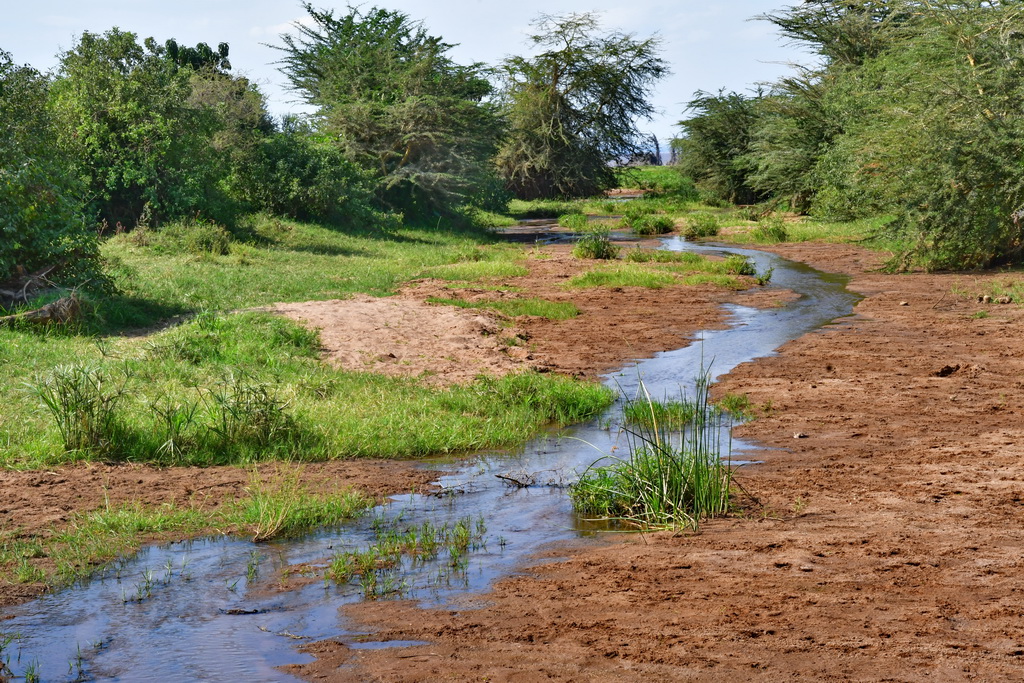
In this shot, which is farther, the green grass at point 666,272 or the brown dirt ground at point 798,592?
the green grass at point 666,272

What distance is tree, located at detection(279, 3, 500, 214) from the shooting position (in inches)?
1152

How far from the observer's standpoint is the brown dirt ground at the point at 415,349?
7.20 metres

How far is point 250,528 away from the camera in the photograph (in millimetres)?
6750

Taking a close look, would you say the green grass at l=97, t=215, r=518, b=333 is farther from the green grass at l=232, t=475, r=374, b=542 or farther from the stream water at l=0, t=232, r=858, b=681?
the stream water at l=0, t=232, r=858, b=681

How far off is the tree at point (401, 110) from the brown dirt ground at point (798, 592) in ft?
71.2

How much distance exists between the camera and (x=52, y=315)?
1197 cm

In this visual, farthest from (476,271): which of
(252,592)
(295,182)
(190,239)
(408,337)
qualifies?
(252,592)

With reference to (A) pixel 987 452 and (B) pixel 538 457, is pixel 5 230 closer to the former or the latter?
(B) pixel 538 457

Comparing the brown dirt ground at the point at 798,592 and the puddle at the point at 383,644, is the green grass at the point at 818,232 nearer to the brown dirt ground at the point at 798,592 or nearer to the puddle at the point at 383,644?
the brown dirt ground at the point at 798,592

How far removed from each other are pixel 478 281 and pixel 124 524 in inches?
542

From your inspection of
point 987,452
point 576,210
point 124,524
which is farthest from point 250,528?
point 576,210

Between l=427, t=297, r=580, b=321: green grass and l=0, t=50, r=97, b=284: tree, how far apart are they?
5.33 meters

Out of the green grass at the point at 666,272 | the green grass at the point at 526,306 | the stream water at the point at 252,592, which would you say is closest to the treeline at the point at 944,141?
the green grass at the point at 666,272

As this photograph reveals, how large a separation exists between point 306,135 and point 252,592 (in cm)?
2532
